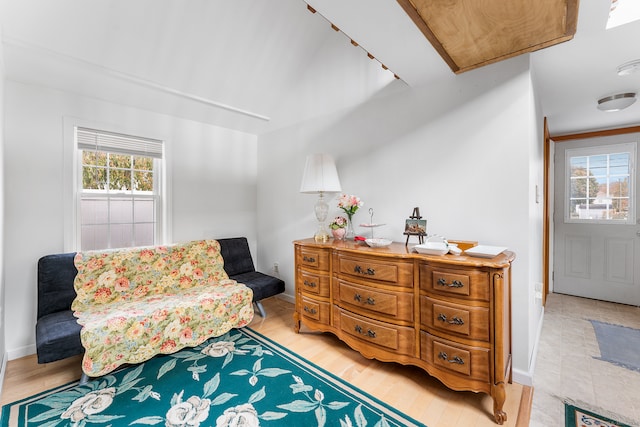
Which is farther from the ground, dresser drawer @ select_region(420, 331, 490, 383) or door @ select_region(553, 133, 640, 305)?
door @ select_region(553, 133, 640, 305)

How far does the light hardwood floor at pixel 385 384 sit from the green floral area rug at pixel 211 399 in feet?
0.33

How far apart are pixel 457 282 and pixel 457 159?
1.04 metres

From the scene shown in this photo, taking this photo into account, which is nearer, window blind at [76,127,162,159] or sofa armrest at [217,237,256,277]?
window blind at [76,127,162,159]

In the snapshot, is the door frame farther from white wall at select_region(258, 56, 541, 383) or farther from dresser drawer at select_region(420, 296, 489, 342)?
dresser drawer at select_region(420, 296, 489, 342)

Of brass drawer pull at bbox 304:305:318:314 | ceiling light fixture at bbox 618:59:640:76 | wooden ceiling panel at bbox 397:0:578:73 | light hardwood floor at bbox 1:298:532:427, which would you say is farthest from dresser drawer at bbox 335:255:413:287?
ceiling light fixture at bbox 618:59:640:76

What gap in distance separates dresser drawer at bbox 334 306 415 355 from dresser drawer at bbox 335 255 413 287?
33 centimetres

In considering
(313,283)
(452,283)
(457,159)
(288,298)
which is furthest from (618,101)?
(288,298)

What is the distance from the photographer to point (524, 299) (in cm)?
199

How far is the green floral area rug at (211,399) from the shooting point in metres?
1.64

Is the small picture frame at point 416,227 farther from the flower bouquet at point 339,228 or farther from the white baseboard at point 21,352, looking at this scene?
the white baseboard at point 21,352

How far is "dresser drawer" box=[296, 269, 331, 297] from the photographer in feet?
8.21

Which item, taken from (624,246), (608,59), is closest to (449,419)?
(608,59)

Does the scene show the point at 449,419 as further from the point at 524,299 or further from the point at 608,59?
the point at 608,59

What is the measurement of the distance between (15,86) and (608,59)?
4678 millimetres
